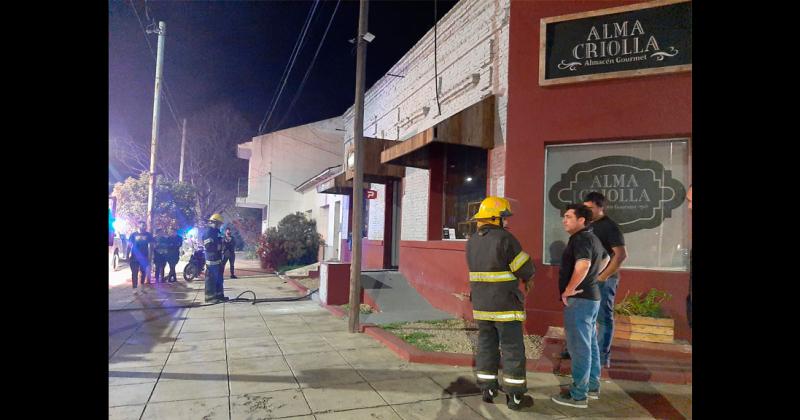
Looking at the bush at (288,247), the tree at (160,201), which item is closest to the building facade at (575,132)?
the bush at (288,247)

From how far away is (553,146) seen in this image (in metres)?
7.12

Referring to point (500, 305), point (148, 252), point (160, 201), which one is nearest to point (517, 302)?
point (500, 305)

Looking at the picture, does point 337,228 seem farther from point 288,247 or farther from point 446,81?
point 446,81

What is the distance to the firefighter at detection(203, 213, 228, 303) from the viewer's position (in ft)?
32.0

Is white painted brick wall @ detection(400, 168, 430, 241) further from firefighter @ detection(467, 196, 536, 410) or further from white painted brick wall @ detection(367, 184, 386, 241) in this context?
firefighter @ detection(467, 196, 536, 410)

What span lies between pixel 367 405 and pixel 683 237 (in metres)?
5.08

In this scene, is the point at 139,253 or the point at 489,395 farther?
the point at 139,253

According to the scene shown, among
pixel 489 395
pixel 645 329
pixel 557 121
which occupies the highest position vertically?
pixel 557 121

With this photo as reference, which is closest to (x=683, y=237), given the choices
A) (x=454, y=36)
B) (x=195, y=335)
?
(x=454, y=36)

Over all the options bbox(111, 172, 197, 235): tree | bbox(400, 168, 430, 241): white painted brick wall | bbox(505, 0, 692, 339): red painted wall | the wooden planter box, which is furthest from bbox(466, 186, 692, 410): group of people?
bbox(111, 172, 197, 235): tree

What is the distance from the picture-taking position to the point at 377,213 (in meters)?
13.7

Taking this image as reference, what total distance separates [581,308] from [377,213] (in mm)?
9916

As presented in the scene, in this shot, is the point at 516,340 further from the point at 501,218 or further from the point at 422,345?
the point at 422,345

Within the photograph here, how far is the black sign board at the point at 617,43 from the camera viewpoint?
21.0ft
